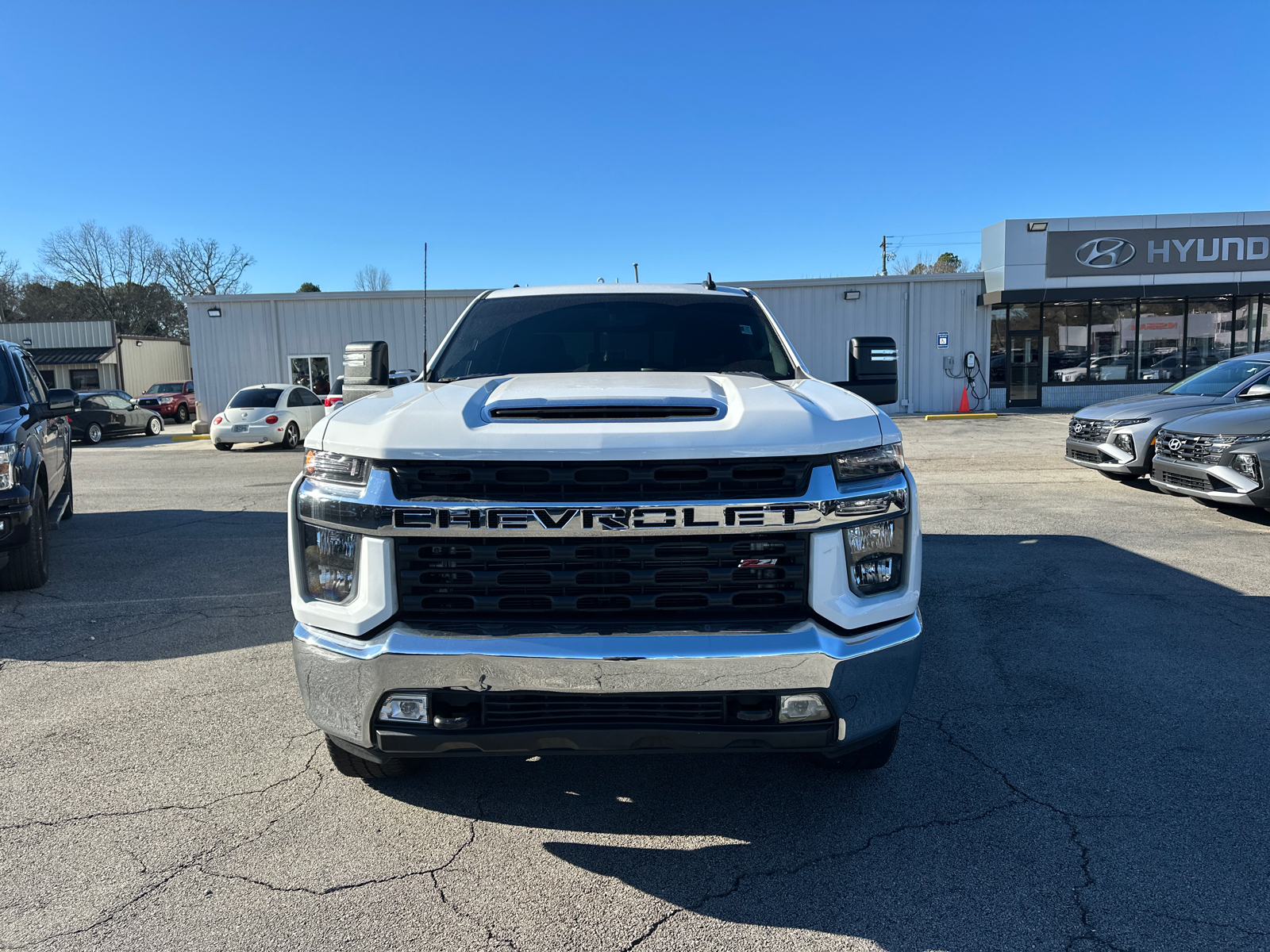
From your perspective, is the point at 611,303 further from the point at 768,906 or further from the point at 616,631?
the point at 768,906

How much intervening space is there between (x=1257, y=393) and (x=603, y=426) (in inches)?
337

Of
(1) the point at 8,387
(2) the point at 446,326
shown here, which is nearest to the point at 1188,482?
(1) the point at 8,387

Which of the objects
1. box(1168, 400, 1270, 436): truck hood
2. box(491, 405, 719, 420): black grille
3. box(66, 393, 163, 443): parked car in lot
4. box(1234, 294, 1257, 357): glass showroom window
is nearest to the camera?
box(491, 405, 719, 420): black grille

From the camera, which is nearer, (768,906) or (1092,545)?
(768,906)

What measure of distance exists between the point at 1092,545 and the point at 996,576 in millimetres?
1506

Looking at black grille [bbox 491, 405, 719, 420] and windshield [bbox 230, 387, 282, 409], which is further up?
black grille [bbox 491, 405, 719, 420]

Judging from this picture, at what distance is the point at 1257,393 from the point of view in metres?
8.27

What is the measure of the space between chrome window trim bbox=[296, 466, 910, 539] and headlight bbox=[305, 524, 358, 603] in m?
0.11

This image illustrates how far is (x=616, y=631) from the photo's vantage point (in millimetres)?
2385

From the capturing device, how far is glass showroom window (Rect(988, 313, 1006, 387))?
24391 mm

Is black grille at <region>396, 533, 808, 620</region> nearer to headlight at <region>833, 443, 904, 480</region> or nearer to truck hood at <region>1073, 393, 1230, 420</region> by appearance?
headlight at <region>833, 443, 904, 480</region>

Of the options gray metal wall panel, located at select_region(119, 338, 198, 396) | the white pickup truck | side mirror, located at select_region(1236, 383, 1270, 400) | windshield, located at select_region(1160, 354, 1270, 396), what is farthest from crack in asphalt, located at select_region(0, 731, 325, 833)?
gray metal wall panel, located at select_region(119, 338, 198, 396)

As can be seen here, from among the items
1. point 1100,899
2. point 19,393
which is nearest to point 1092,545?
point 1100,899

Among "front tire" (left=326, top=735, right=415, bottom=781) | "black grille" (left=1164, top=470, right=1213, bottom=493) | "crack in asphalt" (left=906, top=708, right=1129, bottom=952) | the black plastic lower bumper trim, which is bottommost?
"crack in asphalt" (left=906, top=708, right=1129, bottom=952)
